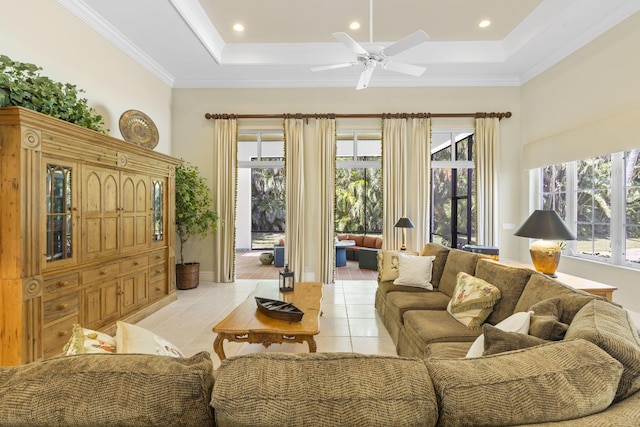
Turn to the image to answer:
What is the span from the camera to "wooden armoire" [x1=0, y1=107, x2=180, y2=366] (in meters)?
2.49

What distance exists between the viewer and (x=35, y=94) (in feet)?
8.93

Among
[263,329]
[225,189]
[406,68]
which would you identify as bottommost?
[263,329]

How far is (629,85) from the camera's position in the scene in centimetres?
375

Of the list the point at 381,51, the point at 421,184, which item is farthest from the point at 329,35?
the point at 421,184

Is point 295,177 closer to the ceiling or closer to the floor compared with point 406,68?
closer to the floor

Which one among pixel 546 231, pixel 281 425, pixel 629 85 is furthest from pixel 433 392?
pixel 629 85

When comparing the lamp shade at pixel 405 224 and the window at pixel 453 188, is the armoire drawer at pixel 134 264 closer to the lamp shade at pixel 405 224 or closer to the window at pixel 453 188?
the lamp shade at pixel 405 224

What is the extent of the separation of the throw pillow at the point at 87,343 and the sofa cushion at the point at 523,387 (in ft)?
3.86

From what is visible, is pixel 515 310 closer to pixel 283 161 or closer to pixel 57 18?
pixel 283 161

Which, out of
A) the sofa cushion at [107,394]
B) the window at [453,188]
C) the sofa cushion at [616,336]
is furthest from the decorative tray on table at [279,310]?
the window at [453,188]

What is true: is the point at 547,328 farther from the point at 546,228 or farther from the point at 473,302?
the point at 546,228

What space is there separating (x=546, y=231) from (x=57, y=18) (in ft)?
18.1

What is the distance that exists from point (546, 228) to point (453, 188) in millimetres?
3969

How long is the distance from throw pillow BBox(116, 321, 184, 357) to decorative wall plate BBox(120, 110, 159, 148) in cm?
407
